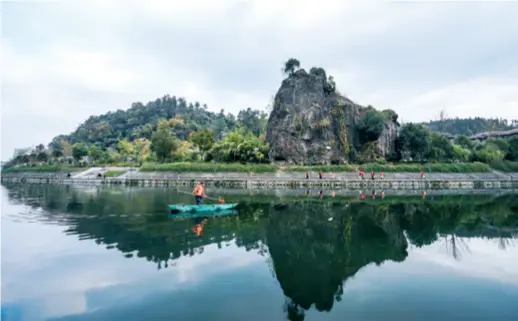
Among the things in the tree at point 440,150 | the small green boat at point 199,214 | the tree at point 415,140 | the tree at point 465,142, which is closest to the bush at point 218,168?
the tree at point 415,140

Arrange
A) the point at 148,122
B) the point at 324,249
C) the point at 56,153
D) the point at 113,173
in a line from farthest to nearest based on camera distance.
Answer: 1. the point at 148,122
2. the point at 56,153
3. the point at 113,173
4. the point at 324,249

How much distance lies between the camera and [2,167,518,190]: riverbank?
141 ft

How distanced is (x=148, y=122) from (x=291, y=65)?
281ft

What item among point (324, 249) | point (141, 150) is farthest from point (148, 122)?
point (324, 249)

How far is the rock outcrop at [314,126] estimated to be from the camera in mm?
52625

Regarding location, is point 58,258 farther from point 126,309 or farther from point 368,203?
point 368,203

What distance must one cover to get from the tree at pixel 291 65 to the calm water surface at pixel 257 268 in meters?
43.0

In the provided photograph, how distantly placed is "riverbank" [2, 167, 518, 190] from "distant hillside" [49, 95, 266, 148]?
48.7m

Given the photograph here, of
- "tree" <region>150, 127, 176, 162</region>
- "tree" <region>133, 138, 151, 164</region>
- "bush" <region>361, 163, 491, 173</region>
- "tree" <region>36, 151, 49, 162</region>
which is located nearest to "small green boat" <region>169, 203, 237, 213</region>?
"bush" <region>361, 163, 491, 173</region>

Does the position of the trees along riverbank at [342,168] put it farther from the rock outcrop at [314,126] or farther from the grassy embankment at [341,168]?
the rock outcrop at [314,126]

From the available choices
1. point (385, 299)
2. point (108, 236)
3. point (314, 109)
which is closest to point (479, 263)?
point (385, 299)

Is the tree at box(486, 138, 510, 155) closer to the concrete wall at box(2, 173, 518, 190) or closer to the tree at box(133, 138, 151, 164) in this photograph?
the concrete wall at box(2, 173, 518, 190)

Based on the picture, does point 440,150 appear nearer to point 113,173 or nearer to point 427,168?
point 427,168

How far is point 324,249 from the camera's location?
12.5 meters
